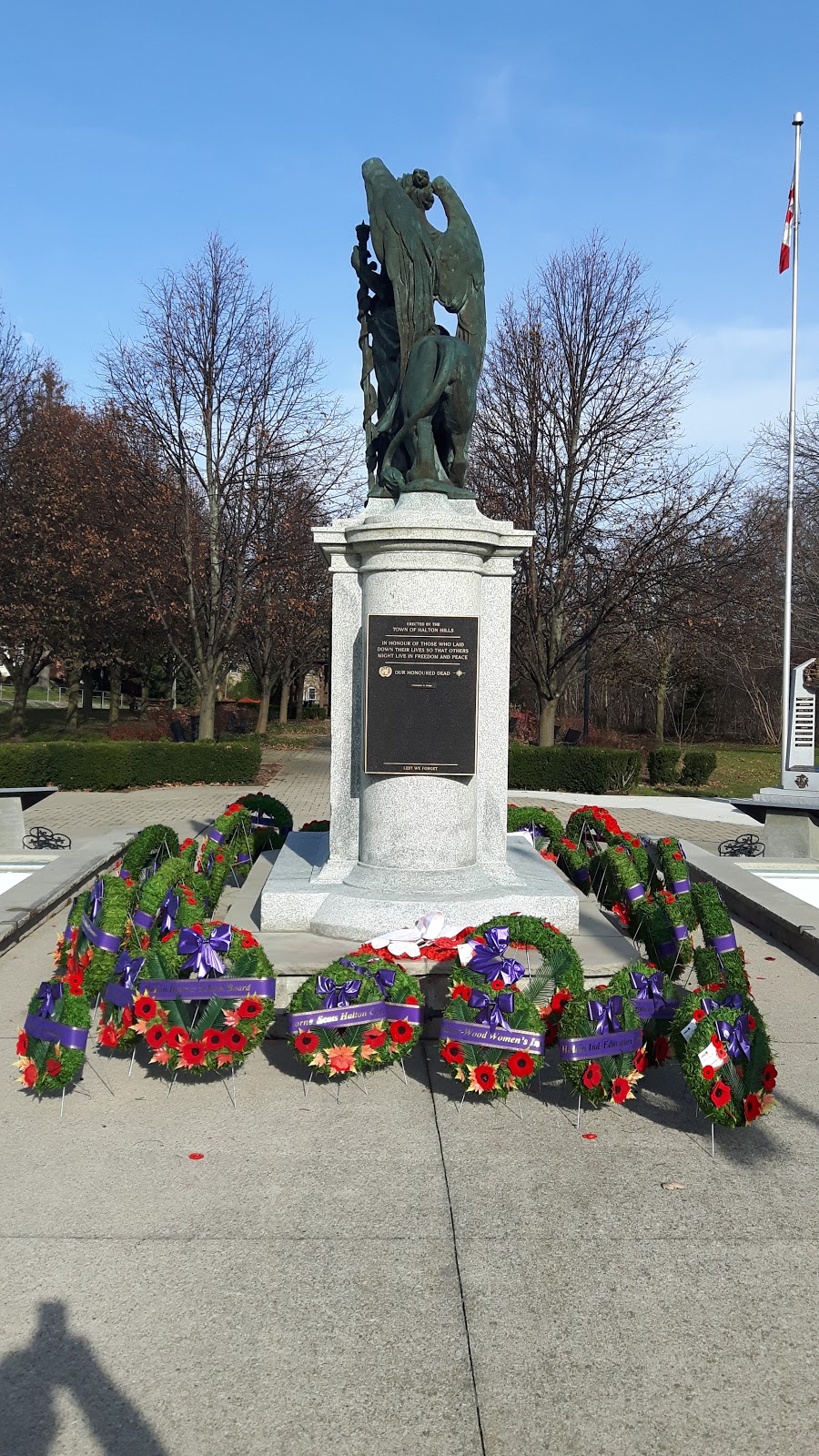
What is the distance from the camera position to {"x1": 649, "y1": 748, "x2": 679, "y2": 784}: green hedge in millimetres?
22875

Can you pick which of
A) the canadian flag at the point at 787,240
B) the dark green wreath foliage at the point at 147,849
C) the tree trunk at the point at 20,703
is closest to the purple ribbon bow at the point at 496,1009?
the dark green wreath foliage at the point at 147,849

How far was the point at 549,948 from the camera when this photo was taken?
5.48 metres

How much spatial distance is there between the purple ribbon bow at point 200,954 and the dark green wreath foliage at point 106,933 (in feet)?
1.74

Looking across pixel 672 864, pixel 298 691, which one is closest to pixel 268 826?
pixel 672 864

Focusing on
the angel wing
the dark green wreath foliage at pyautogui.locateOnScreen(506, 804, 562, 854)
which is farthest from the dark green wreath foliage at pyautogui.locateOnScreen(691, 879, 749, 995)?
the angel wing

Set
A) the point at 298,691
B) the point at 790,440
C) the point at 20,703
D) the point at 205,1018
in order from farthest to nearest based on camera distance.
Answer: the point at 298,691 → the point at 20,703 → the point at 790,440 → the point at 205,1018

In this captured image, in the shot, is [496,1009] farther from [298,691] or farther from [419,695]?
[298,691]

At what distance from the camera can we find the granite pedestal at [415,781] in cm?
685

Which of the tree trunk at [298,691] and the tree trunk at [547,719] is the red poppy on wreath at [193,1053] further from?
the tree trunk at [298,691]

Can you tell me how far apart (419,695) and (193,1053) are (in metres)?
2.87

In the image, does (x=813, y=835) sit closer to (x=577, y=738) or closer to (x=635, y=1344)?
(x=635, y=1344)

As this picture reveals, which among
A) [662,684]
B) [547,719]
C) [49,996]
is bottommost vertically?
[49,996]

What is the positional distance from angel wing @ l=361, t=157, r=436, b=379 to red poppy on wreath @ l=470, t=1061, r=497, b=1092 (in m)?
4.86

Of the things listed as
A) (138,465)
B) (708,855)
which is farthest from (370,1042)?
(138,465)
